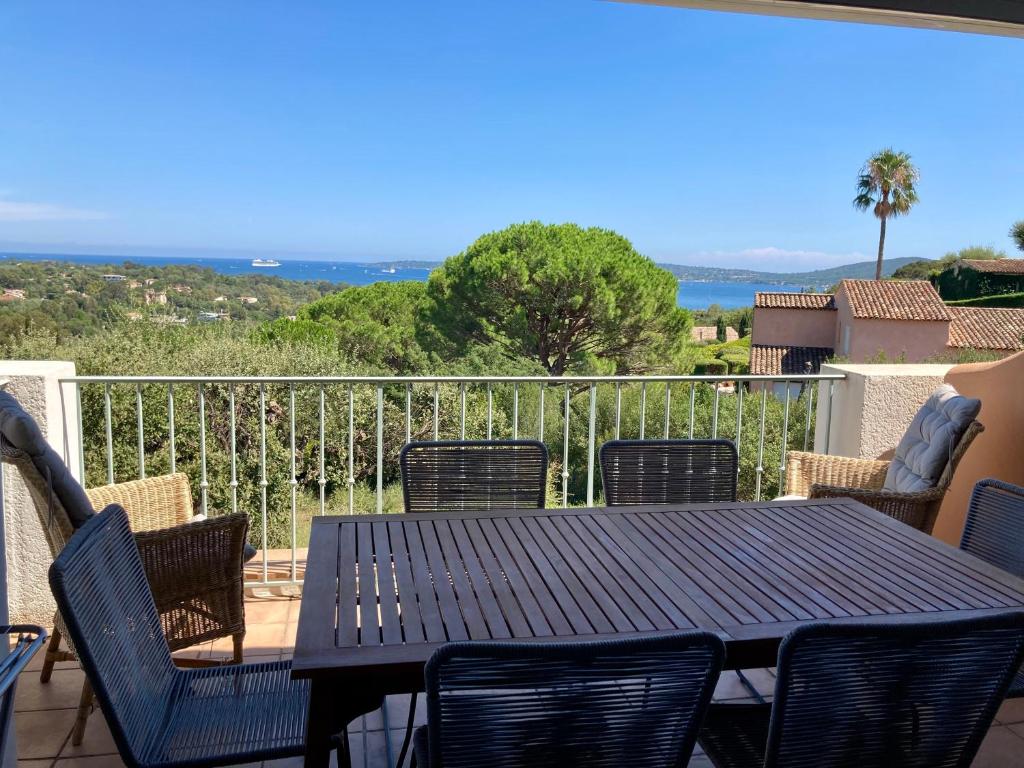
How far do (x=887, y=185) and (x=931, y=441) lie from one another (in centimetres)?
3380

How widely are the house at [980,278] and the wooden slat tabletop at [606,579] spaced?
107 ft

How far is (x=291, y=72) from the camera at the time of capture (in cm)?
3019

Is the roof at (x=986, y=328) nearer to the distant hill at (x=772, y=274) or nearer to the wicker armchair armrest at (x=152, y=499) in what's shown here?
the distant hill at (x=772, y=274)

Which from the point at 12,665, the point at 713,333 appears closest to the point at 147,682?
the point at 12,665

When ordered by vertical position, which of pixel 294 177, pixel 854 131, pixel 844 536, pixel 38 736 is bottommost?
pixel 38 736

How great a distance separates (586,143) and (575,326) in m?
22.6

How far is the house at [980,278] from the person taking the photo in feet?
98.6

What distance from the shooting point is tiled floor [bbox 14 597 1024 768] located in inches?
87.4

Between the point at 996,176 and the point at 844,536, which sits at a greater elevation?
the point at 996,176

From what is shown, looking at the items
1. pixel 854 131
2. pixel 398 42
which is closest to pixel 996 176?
pixel 854 131

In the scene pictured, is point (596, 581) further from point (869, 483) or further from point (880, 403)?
point (880, 403)

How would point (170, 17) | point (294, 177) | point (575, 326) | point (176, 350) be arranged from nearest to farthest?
1. point (176, 350)
2. point (575, 326)
3. point (170, 17)
4. point (294, 177)

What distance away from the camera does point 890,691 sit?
4.06 feet

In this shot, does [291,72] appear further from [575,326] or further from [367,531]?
[367,531]
